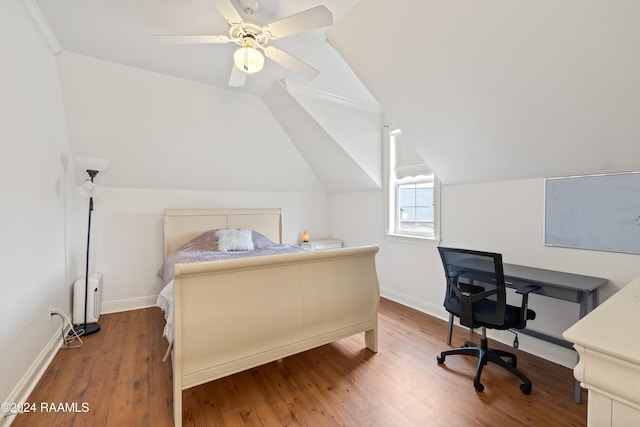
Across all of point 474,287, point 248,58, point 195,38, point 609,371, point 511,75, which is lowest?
point 474,287

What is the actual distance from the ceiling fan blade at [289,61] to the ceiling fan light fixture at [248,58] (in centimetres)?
12

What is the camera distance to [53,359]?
2.26 m

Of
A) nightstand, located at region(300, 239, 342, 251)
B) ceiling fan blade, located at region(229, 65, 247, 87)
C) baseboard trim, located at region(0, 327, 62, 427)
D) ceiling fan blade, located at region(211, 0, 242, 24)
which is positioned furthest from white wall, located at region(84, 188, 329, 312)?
ceiling fan blade, located at region(211, 0, 242, 24)

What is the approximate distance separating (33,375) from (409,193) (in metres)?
3.83

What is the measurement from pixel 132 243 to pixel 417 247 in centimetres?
354

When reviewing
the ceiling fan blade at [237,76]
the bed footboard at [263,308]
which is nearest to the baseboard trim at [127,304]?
the bed footboard at [263,308]

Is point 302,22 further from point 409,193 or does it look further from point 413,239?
point 413,239

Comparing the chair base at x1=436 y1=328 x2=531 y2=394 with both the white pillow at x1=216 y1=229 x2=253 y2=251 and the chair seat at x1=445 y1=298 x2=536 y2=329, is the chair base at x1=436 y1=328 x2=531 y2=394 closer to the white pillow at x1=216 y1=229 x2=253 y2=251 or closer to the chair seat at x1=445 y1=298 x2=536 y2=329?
the chair seat at x1=445 y1=298 x2=536 y2=329

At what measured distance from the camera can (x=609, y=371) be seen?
646mm

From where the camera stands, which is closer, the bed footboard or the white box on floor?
the bed footboard

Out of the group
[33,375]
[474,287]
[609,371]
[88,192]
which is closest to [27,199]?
[88,192]

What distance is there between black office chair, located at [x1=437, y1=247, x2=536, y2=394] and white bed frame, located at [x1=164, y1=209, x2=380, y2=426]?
2.04 ft

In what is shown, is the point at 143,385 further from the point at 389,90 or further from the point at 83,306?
the point at 389,90

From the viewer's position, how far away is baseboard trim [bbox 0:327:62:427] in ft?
5.54
